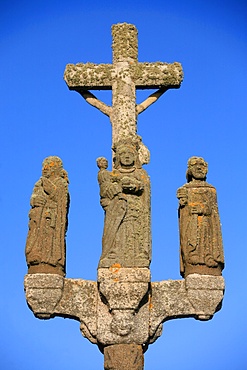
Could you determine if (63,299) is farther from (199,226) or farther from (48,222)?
(199,226)

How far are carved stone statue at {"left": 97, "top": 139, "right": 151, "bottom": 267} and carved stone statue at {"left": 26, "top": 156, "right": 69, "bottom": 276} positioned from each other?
623mm

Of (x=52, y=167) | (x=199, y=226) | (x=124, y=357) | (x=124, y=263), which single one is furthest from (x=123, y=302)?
(x=52, y=167)

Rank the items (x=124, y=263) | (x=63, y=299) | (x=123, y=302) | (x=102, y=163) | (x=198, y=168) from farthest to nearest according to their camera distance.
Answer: (x=198, y=168), (x=102, y=163), (x=63, y=299), (x=124, y=263), (x=123, y=302)

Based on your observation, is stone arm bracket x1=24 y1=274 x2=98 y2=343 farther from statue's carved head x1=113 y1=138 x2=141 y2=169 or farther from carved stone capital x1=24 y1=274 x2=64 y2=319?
statue's carved head x1=113 y1=138 x2=141 y2=169

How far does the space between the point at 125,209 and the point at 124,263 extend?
32.9 inches

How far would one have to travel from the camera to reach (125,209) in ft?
49.2

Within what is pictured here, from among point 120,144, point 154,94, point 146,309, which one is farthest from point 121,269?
point 154,94

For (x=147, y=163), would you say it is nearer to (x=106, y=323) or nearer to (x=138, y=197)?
(x=138, y=197)

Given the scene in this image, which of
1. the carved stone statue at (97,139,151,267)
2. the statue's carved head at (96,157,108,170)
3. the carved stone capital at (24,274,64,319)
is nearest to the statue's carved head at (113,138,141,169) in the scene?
the carved stone statue at (97,139,151,267)

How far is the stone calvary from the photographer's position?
14594mm

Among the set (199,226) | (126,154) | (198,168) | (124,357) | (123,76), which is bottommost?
(124,357)

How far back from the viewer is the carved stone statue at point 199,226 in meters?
15.0

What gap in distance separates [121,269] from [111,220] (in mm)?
782

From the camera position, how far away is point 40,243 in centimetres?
1497
